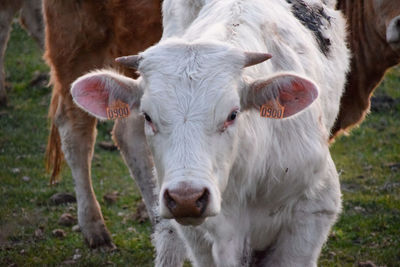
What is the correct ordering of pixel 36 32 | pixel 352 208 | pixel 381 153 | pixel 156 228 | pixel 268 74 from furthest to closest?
1. pixel 36 32
2. pixel 381 153
3. pixel 352 208
4. pixel 156 228
5. pixel 268 74

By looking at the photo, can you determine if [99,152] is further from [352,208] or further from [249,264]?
[249,264]

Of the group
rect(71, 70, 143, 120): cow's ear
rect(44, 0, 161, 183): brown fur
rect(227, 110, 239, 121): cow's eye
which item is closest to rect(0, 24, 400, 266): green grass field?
rect(44, 0, 161, 183): brown fur

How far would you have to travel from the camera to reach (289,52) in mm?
4309

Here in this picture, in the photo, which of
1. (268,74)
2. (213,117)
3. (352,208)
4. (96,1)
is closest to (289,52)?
(268,74)

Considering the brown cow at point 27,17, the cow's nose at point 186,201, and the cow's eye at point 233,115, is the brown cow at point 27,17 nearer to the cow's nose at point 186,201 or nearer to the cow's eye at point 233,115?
the cow's eye at point 233,115

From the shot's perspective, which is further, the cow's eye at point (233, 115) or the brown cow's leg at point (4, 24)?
the brown cow's leg at point (4, 24)

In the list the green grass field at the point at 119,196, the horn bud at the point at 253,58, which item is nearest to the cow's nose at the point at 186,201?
the horn bud at the point at 253,58

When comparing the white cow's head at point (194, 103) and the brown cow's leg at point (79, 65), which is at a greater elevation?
the white cow's head at point (194, 103)

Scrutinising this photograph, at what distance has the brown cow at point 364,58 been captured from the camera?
6.69 metres

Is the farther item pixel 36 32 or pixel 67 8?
pixel 36 32

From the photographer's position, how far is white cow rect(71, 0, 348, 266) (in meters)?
3.50

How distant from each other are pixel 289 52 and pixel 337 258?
7.53 ft

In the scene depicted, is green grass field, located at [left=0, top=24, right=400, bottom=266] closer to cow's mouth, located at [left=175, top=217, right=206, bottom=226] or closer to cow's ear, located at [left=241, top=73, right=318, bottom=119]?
cow's ear, located at [left=241, top=73, right=318, bottom=119]

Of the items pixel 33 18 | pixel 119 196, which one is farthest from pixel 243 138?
pixel 33 18
